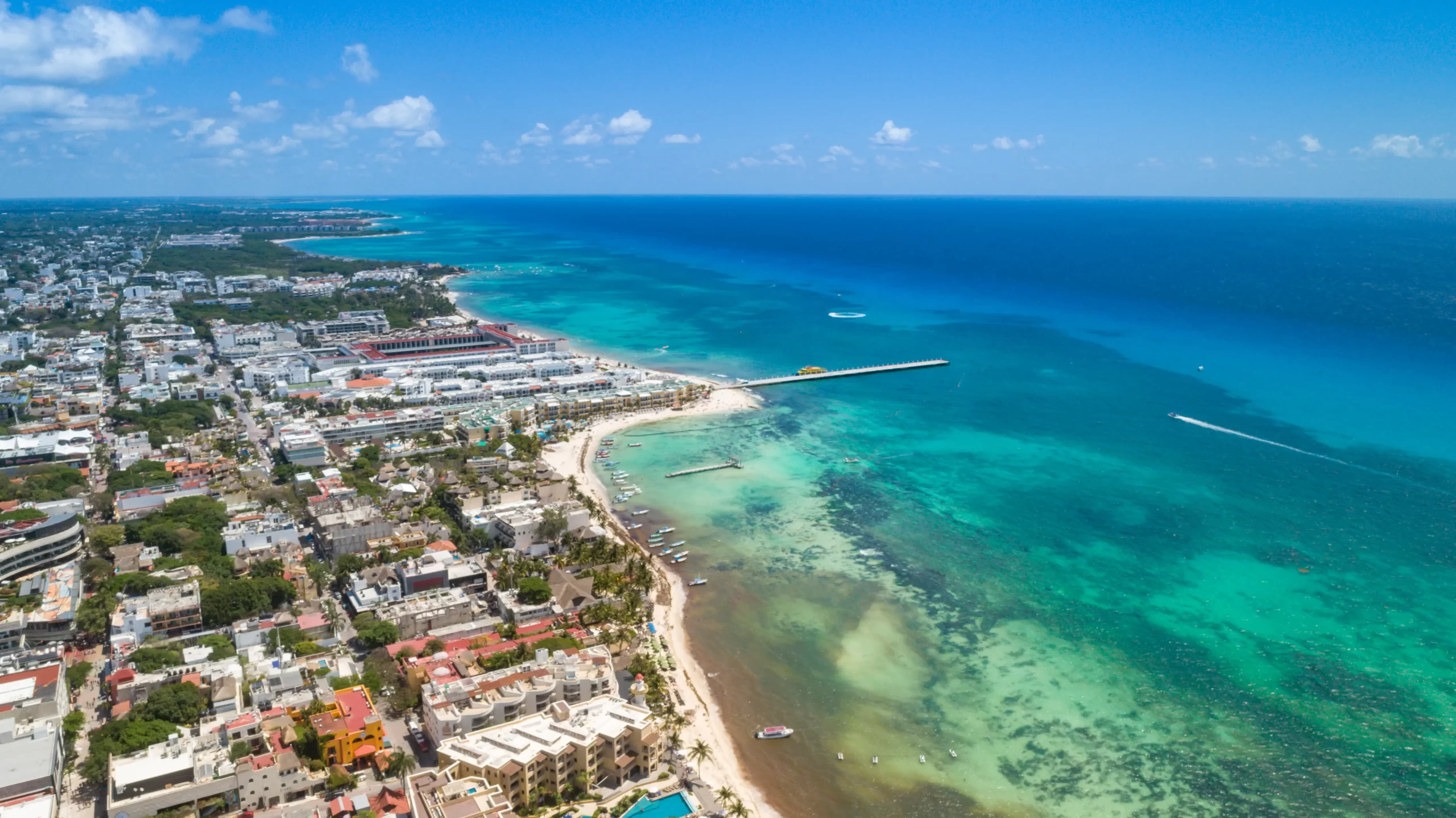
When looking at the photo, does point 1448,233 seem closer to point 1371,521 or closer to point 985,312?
point 985,312

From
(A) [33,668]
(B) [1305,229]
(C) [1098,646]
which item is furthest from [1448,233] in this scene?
(A) [33,668]

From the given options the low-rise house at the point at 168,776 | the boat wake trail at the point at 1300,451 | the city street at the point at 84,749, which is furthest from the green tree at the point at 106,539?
the boat wake trail at the point at 1300,451

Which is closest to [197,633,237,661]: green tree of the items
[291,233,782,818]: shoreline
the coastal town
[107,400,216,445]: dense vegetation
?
the coastal town

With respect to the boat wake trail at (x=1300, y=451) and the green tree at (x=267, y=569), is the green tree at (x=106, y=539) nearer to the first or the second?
the green tree at (x=267, y=569)

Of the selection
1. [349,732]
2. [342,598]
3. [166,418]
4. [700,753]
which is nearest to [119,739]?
[349,732]

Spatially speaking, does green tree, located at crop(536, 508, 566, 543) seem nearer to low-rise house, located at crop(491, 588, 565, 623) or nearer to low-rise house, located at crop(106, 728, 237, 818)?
low-rise house, located at crop(491, 588, 565, 623)

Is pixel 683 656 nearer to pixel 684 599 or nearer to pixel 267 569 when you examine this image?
pixel 684 599
